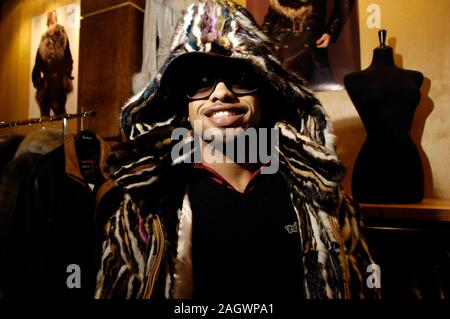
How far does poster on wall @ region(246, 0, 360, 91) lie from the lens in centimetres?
150

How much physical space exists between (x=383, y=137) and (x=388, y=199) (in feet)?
0.80

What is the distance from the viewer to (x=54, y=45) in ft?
7.36

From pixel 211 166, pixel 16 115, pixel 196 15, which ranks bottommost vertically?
pixel 211 166

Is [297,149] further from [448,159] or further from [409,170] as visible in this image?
[448,159]

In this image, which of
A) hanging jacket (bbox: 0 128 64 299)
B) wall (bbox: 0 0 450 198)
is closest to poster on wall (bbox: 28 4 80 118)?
hanging jacket (bbox: 0 128 64 299)

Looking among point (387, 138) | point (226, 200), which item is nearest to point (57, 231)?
point (226, 200)

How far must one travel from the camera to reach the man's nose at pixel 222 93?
755 mm

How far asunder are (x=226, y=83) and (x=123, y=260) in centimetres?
58

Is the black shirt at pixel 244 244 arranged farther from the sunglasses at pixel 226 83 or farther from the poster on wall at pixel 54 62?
the poster on wall at pixel 54 62

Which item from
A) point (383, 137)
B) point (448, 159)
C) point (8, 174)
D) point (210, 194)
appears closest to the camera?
point (210, 194)

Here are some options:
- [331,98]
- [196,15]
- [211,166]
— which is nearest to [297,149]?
[211,166]

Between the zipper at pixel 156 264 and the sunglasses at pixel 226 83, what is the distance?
40 centimetres

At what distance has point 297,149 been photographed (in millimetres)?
882
